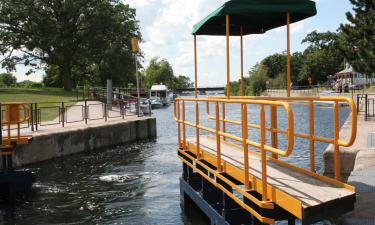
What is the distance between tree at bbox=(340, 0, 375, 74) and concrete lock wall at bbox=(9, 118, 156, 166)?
1267 cm

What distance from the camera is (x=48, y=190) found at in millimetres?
13383

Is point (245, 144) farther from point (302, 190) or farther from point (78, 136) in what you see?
point (78, 136)

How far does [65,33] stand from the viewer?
54.0m

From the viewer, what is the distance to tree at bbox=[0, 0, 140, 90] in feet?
175

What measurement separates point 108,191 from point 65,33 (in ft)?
144

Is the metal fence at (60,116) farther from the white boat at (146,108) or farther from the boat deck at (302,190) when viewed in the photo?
the boat deck at (302,190)

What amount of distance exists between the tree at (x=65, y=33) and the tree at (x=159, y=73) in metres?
71.9

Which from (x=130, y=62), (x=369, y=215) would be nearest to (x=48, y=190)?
(x=369, y=215)

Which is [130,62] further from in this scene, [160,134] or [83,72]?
[160,134]

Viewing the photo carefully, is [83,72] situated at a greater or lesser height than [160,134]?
greater

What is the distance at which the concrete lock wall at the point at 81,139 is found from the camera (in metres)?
17.3

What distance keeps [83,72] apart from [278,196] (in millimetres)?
61965

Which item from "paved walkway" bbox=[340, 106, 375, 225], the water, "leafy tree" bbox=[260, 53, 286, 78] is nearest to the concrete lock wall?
the water

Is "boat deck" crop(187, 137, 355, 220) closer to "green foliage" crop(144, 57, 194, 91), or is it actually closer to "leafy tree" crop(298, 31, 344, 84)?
"leafy tree" crop(298, 31, 344, 84)
